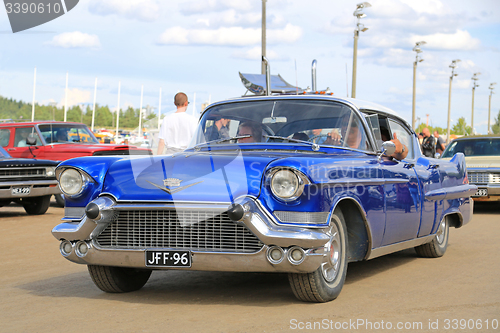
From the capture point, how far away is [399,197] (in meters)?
6.12

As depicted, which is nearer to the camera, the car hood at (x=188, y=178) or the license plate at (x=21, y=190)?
the car hood at (x=188, y=178)

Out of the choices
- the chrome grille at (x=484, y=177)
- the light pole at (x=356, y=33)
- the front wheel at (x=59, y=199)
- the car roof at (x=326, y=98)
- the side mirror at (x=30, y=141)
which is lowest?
the front wheel at (x=59, y=199)

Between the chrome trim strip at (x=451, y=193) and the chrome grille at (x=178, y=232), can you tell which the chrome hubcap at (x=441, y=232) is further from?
the chrome grille at (x=178, y=232)

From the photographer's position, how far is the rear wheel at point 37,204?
43.4ft

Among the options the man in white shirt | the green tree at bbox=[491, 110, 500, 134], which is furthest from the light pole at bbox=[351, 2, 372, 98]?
the green tree at bbox=[491, 110, 500, 134]

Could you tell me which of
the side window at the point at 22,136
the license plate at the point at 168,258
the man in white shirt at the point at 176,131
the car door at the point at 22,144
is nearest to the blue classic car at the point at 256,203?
the license plate at the point at 168,258

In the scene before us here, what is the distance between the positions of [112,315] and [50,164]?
8876mm

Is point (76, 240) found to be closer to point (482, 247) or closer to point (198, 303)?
point (198, 303)

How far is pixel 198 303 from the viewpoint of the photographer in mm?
5086

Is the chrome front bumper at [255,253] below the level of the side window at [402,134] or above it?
below

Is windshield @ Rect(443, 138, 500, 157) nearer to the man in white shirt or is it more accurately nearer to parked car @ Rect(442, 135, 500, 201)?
parked car @ Rect(442, 135, 500, 201)

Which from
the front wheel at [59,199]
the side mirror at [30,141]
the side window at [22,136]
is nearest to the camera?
the front wheel at [59,199]

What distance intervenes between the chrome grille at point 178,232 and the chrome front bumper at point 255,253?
5 cm

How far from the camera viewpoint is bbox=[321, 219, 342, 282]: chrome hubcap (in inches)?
196
